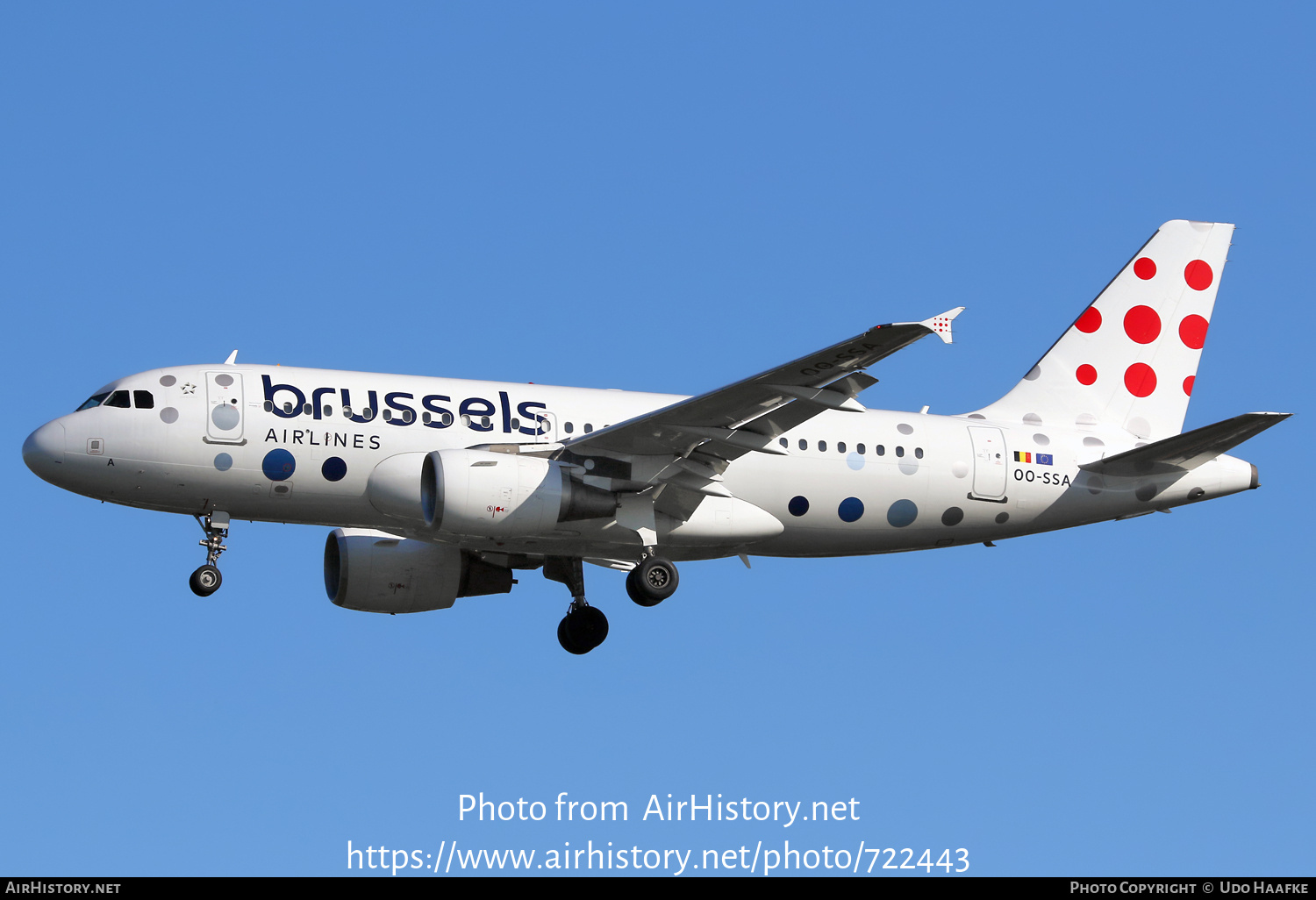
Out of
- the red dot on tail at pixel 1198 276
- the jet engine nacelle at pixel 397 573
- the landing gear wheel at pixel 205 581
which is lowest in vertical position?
the landing gear wheel at pixel 205 581

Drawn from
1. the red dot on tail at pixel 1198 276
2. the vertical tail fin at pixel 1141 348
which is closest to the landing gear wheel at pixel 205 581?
Result: the vertical tail fin at pixel 1141 348

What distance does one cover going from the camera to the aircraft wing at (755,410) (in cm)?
2675

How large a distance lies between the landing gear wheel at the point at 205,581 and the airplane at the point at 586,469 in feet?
0.10

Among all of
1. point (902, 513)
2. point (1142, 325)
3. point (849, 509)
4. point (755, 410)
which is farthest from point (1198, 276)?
point (755, 410)

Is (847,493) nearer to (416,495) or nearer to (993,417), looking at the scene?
(993,417)

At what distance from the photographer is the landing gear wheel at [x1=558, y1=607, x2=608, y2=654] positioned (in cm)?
3372

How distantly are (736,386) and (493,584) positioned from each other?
864 centimetres

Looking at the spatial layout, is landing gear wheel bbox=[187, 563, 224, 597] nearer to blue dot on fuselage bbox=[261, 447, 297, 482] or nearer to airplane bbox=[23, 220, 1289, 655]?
airplane bbox=[23, 220, 1289, 655]

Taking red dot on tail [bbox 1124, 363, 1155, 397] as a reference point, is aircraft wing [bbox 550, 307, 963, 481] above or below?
below

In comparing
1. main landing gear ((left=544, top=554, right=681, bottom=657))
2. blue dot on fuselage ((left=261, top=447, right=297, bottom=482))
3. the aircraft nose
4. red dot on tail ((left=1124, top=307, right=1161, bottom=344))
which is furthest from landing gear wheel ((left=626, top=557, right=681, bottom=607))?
red dot on tail ((left=1124, top=307, right=1161, bottom=344))

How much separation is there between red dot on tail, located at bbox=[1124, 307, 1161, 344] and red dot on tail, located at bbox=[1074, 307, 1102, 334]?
1.82 feet

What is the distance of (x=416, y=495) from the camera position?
96.9ft

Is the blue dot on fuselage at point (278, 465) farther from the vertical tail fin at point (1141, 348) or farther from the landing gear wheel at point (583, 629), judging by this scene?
the vertical tail fin at point (1141, 348)

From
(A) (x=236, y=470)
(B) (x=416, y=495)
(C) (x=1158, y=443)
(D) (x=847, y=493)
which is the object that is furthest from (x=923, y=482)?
(A) (x=236, y=470)
